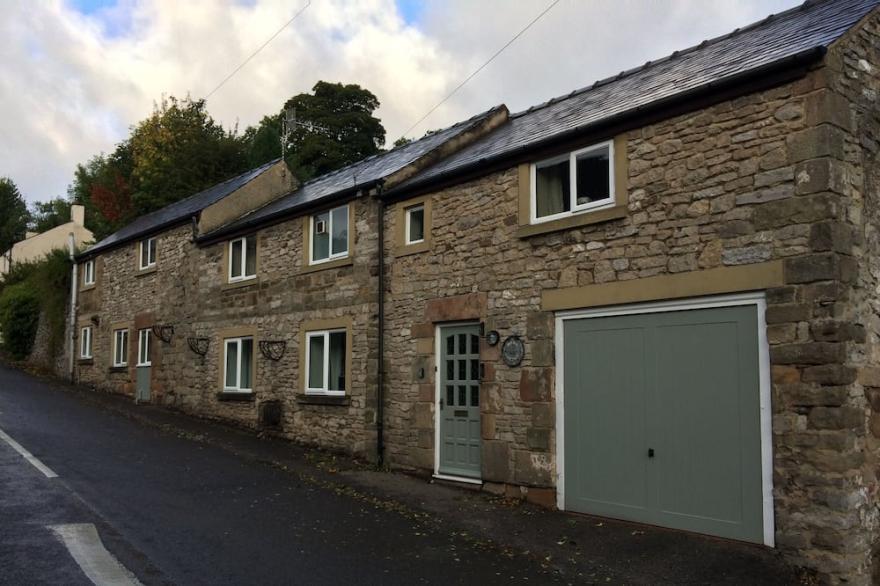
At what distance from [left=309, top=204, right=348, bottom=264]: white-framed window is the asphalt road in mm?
4299

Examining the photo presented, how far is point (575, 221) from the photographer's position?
9.45 metres

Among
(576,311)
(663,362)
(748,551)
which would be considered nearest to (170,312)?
(576,311)

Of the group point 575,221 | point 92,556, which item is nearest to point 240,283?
point 575,221

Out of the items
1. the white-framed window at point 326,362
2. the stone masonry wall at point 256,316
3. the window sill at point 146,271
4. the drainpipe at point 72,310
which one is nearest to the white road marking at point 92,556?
the stone masonry wall at point 256,316

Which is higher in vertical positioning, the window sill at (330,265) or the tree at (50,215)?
the tree at (50,215)

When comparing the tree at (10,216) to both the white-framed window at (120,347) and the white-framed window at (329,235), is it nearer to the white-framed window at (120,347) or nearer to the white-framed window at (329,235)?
the white-framed window at (120,347)

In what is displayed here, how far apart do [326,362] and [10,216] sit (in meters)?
58.3

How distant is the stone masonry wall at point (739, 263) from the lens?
691cm

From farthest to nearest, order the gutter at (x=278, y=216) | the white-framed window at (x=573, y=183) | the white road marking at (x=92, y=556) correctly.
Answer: the gutter at (x=278, y=216)
the white-framed window at (x=573, y=183)
the white road marking at (x=92, y=556)

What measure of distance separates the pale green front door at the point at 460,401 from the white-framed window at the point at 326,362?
2692 mm

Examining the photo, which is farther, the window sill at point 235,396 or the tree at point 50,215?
the tree at point 50,215

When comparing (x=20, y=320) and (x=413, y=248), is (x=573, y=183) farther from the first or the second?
(x=20, y=320)

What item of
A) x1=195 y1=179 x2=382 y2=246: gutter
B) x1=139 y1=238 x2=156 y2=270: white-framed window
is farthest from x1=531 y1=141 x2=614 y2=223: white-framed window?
x1=139 y1=238 x2=156 y2=270: white-framed window

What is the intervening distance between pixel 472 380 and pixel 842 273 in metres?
5.55
